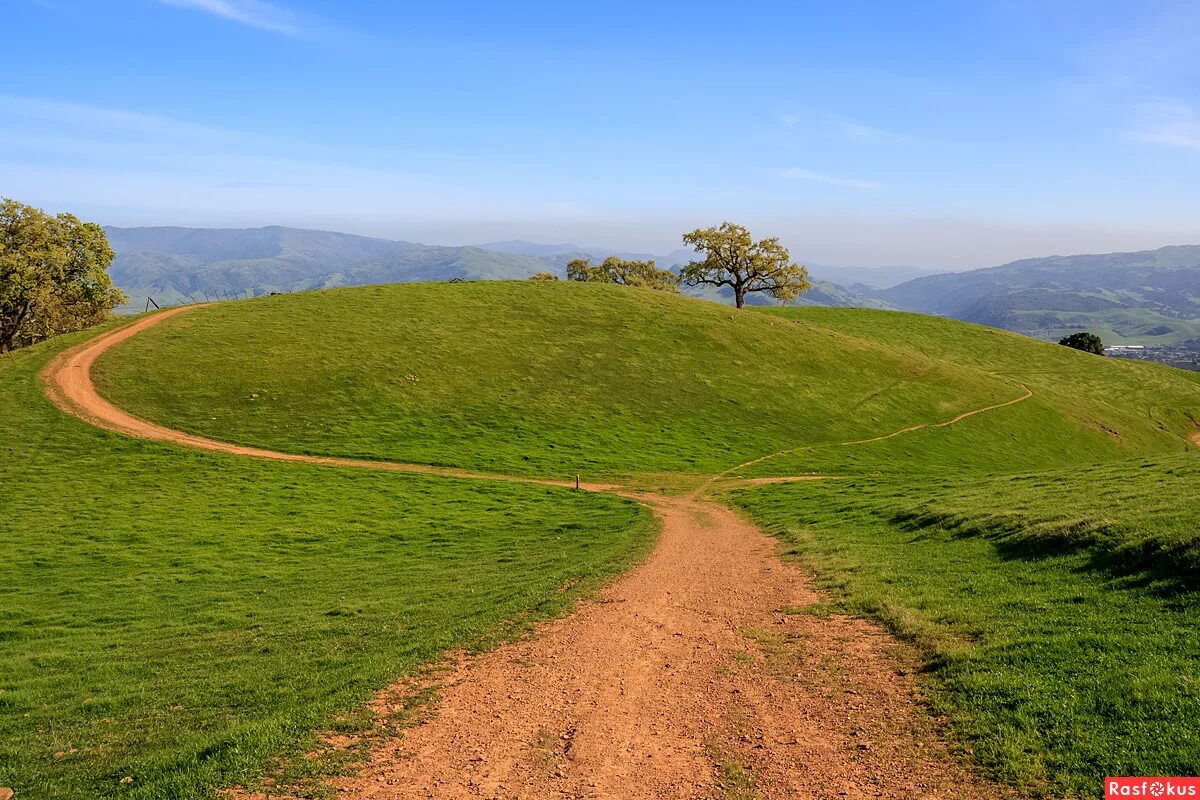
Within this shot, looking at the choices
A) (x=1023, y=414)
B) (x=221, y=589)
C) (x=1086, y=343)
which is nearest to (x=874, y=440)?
(x=1023, y=414)

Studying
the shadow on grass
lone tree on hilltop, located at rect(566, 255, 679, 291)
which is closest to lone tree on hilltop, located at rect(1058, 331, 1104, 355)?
lone tree on hilltop, located at rect(566, 255, 679, 291)

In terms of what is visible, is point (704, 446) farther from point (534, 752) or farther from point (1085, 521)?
point (534, 752)

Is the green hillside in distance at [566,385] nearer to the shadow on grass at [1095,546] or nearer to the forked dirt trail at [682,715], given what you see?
the shadow on grass at [1095,546]

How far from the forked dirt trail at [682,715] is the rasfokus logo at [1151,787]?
178 cm

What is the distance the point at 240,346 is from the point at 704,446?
160 feet

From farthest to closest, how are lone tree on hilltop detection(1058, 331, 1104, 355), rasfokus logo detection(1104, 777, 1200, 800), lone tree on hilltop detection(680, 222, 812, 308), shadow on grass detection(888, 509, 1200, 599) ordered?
lone tree on hilltop detection(1058, 331, 1104, 355)
lone tree on hilltop detection(680, 222, 812, 308)
shadow on grass detection(888, 509, 1200, 599)
rasfokus logo detection(1104, 777, 1200, 800)

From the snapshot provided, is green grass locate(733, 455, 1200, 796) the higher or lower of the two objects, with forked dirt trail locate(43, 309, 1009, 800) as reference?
higher

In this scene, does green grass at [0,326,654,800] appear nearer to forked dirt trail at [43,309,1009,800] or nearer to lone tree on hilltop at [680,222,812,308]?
forked dirt trail at [43,309,1009,800]

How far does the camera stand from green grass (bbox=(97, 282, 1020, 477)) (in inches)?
2069

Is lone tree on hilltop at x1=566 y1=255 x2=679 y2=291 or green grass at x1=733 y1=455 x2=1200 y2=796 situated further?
lone tree on hilltop at x1=566 y1=255 x2=679 y2=291

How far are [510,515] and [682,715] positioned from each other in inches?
956

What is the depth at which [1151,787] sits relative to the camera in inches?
394

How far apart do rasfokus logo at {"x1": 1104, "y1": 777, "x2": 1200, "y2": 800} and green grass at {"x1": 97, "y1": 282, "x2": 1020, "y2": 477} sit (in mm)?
39133

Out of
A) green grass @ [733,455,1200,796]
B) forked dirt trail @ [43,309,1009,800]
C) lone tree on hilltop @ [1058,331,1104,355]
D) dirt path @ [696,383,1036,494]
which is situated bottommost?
dirt path @ [696,383,1036,494]
